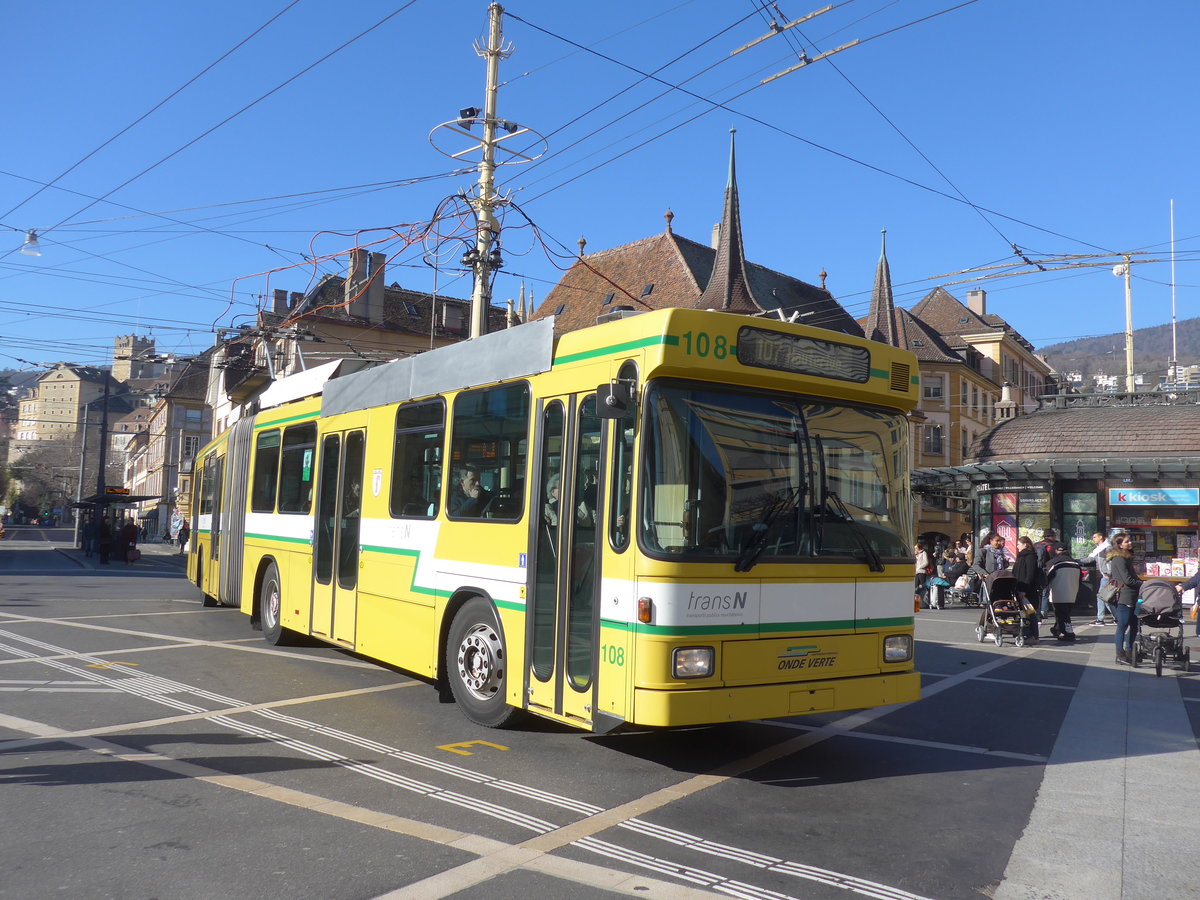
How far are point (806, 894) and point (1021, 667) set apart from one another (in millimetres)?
9356

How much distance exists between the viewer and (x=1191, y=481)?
23.1 m

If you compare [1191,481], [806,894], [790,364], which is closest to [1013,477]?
[1191,481]

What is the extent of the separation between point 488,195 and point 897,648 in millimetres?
13654

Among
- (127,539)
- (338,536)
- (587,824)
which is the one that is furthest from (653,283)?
(587,824)

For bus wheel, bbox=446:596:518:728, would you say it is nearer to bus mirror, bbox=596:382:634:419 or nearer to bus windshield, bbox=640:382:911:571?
bus windshield, bbox=640:382:911:571

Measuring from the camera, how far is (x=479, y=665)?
7785mm

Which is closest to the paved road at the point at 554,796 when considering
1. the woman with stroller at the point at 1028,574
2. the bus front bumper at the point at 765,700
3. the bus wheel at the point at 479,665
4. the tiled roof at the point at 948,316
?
the bus wheel at the point at 479,665

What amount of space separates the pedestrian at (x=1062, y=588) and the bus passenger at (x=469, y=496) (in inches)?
453

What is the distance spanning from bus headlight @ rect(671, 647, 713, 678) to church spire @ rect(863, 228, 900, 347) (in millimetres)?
50349

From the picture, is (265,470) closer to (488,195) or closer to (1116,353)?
(488,195)

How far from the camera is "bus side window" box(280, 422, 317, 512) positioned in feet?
37.9

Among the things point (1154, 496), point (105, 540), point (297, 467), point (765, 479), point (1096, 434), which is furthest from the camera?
point (105, 540)

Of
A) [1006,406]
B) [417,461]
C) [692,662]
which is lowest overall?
[692,662]

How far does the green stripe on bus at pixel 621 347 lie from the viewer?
20.4 ft
